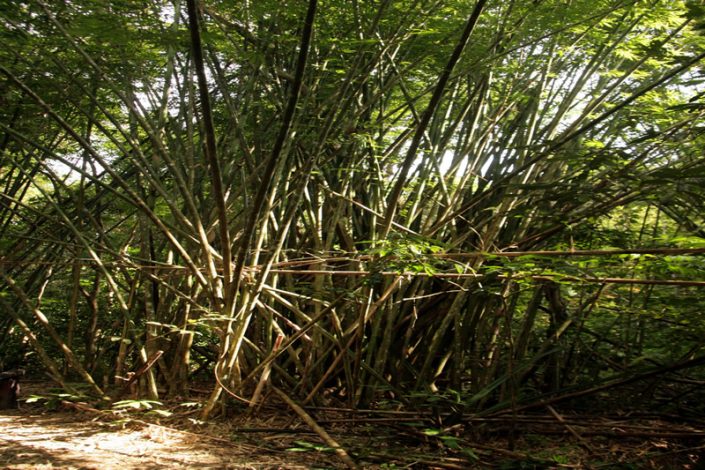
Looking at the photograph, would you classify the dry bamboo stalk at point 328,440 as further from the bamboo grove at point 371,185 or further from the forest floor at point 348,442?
the bamboo grove at point 371,185

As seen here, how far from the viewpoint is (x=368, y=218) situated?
4168 millimetres

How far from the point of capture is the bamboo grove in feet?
A: 9.71

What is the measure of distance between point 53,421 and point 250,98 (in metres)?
2.23

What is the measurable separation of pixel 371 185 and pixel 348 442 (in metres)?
1.80

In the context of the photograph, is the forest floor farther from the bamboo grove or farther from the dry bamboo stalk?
the bamboo grove

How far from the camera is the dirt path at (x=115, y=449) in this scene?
2505 mm

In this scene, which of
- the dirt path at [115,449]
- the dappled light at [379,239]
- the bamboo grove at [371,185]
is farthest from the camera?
the bamboo grove at [371,185]

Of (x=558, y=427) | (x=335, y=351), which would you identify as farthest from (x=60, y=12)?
(x=558, y=427)

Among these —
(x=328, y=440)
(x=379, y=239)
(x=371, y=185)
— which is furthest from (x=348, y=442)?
(x=371, y=185)

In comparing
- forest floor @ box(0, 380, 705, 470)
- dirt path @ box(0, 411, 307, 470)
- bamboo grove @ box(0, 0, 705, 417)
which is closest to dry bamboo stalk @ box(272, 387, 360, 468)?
forest floor @ box(0, 380, 705, 470)

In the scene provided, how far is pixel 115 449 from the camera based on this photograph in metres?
2.73

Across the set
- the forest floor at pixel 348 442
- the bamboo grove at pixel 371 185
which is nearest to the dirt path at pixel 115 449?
the forest floor at pixel 348 442

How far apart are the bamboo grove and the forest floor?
193 mm

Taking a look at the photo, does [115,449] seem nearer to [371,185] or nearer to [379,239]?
[379,239]
